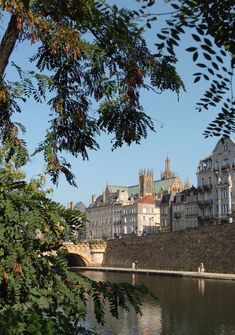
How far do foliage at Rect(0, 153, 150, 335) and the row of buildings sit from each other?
66.5 meters

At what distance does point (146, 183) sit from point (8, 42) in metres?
115

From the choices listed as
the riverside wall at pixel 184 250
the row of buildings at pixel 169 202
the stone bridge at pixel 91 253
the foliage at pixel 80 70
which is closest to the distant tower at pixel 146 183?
the row of buildings at pixel 169 202

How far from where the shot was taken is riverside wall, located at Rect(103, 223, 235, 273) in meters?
55.3

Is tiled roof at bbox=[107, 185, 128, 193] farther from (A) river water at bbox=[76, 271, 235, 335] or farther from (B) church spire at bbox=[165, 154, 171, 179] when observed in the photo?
(A) river water at bbox=[76, 271, 235, 335]

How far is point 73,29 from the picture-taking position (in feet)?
15.0

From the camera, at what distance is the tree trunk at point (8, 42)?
14.4 feet

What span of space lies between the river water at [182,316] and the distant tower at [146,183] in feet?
262

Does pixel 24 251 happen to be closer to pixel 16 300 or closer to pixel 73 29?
pixel 16 300

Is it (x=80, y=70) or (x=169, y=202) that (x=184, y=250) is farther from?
(x=80, y=70)

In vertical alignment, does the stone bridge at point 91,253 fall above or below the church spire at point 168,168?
below

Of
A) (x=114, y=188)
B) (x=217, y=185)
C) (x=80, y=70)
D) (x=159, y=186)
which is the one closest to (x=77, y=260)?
(x=217, y=185)

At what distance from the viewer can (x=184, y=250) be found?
60.9 meters

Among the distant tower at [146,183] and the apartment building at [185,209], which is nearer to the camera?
the apartment building at [185,209]

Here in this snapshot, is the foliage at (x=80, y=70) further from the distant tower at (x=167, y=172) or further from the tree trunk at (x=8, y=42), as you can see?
the distant tower at (x=167, y=172)
